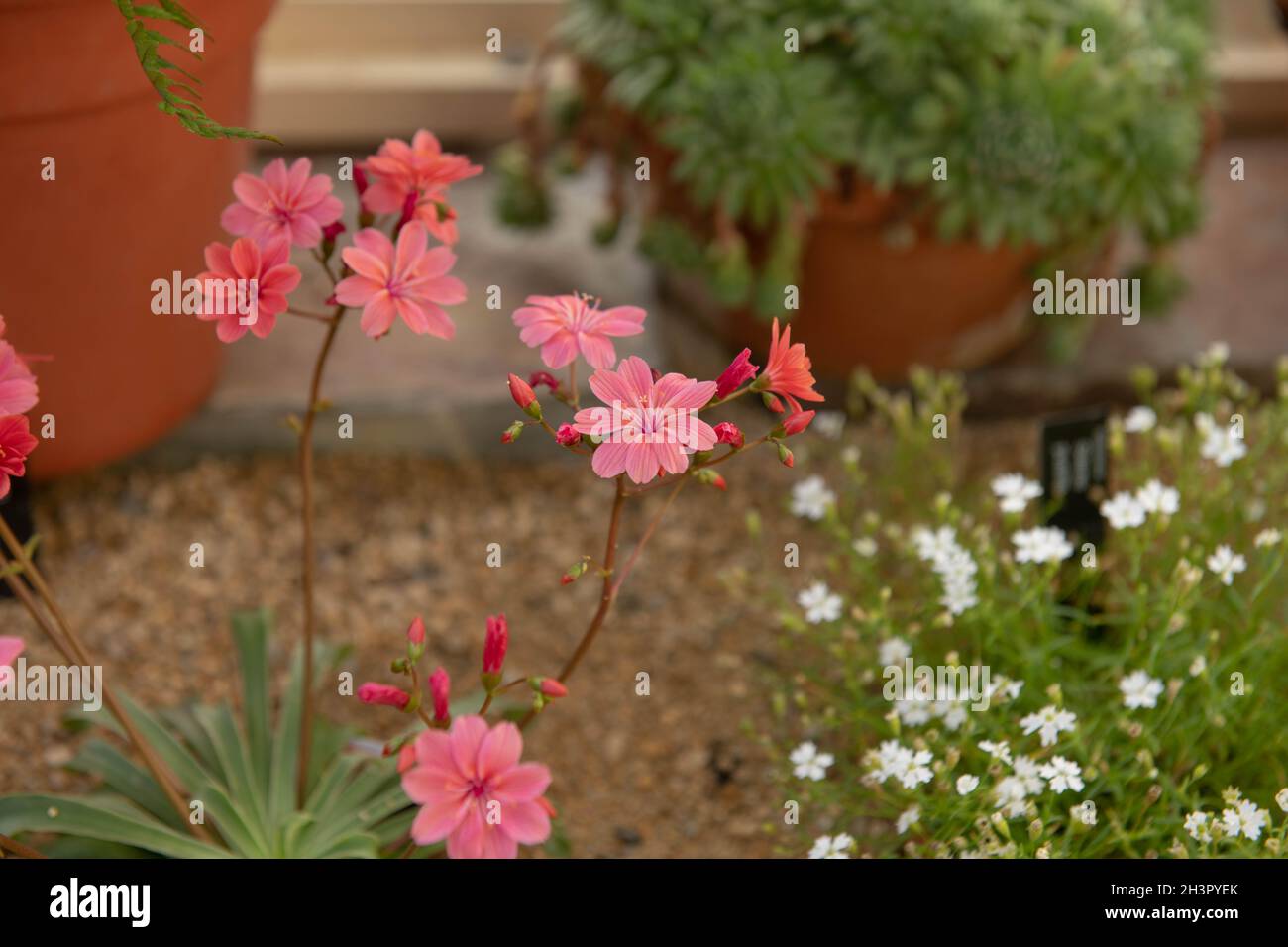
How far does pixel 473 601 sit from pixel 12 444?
91cm

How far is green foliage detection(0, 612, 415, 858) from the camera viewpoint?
128cm

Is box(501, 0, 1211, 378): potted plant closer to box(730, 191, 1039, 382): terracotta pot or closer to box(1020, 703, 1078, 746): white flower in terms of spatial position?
box(730, 191, 1039, 382): terracotta pot

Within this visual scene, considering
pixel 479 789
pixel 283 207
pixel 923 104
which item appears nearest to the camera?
pixel 479 789

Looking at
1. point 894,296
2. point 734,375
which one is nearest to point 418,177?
point 734,375

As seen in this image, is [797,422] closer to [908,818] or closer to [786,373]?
[786,373]

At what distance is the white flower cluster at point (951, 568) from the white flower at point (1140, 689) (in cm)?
16

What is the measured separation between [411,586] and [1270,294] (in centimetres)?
146

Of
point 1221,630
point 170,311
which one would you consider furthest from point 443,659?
point 1221,630

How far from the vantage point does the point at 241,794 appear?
1408mm

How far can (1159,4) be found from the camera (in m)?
2.06

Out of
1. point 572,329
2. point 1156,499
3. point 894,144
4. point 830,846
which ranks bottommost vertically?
point 830,846

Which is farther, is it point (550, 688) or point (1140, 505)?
point (1140, 505)

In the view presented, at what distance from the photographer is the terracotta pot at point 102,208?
1.49 meters
